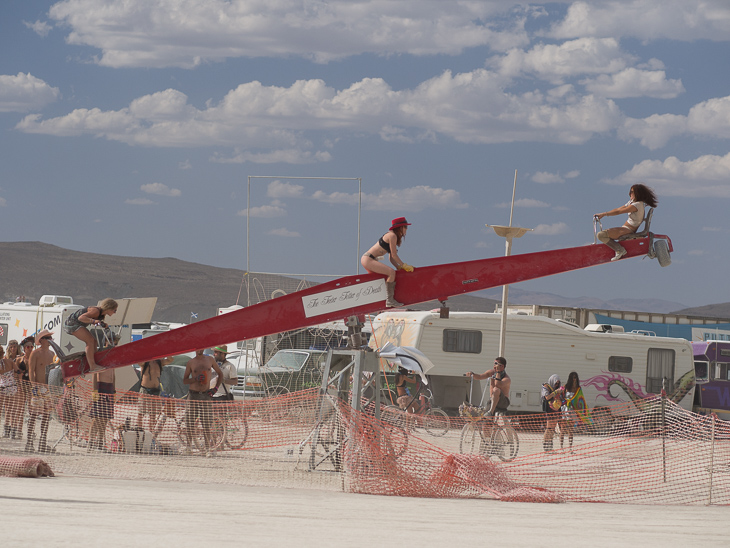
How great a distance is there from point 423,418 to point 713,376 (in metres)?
12.7

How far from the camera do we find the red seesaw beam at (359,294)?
30.0 ft

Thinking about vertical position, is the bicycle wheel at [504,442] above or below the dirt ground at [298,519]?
above

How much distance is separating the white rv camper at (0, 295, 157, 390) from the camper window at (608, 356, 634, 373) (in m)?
10.5

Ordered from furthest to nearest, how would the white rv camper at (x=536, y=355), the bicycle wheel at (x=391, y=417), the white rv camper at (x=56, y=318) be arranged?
the white rv camper at (x=536, y=355) < the white rv camper at (x=56, y=318) < the bicycle wheel at (x=391, y=417)

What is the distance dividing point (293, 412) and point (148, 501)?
139 inches

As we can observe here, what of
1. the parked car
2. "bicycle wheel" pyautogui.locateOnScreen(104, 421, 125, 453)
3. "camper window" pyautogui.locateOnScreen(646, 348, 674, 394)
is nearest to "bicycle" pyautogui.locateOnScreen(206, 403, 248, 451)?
"bicycle wheel" pyautogui.locateOnScreen(104, 421, 125, 453)

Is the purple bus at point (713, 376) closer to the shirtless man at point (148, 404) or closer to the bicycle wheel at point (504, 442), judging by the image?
the bicycle wheel at point (504, 442)

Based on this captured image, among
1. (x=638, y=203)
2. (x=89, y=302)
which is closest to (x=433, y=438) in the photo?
(x=638, y=203)

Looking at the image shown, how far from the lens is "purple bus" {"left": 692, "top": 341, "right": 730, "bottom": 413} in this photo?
72.6 ft

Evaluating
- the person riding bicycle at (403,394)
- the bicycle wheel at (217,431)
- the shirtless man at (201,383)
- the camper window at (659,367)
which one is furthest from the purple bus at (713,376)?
the bicycle wheel at (217,431)

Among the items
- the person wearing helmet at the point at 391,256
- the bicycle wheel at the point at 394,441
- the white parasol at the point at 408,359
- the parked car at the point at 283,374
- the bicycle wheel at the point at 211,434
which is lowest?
the bicycle wheel at the point at 211,434

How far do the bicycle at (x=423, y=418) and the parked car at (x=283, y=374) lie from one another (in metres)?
2.36

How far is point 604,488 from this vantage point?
10.7m

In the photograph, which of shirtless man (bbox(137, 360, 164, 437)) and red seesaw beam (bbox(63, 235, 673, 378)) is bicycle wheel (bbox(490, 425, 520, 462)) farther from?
shirtless man (bbox(137, 360, 164, 437))
